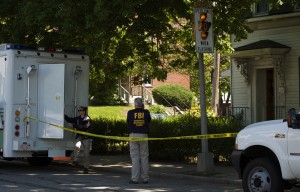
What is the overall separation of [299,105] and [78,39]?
8.46 meters

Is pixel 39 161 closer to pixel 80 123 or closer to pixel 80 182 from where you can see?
pixel 80 123

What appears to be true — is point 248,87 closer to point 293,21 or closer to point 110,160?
point 293,21

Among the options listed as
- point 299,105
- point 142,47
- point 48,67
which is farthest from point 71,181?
point 299,105

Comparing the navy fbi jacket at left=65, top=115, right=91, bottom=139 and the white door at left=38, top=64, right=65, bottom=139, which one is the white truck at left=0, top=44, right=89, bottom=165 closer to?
the white door at left=38, top=64, right=65, bottom=139

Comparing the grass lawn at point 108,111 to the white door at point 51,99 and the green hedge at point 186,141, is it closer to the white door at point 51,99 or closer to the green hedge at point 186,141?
the green hedge at point 186,141

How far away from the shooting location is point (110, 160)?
1664 cm

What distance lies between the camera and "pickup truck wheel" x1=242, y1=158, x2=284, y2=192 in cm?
879

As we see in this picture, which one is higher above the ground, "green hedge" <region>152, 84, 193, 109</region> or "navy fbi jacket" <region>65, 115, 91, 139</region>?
"green hedge" <region>152, 84, 193, 109</region>

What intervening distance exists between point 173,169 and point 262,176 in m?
5.31

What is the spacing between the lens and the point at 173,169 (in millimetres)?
14125

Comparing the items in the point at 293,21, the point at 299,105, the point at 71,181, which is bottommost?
the point at 71,181

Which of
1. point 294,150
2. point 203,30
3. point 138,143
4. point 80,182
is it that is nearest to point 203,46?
point 203,30

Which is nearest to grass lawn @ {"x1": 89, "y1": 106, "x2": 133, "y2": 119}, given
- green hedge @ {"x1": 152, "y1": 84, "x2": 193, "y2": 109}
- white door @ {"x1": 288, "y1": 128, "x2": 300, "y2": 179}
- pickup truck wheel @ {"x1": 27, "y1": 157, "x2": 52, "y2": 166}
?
green hedge @ {"x1": 152, "y1": 84, "x2": 193, "y2": 109}

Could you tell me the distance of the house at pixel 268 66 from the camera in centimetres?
1900
